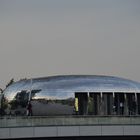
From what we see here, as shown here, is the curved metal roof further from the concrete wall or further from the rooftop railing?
the concrete wall

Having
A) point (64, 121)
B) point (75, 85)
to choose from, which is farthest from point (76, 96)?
point (64, 121)

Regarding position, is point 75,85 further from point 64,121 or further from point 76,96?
point 64,121

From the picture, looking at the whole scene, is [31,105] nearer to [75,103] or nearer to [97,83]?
[75,103]

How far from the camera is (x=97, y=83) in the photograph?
4744 cm

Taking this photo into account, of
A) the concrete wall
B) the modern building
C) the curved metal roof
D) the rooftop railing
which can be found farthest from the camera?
the curved metal roof

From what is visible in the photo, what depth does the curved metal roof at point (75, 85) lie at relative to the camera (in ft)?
151

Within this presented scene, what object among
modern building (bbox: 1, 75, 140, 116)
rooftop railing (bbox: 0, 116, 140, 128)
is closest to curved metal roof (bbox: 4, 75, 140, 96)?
modern building (bbox: 1, 75, 140, 116)

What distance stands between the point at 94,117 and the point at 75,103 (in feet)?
40.5

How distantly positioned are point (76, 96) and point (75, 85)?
95 centimetres

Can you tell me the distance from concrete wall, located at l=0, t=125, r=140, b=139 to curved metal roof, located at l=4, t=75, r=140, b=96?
523 inches

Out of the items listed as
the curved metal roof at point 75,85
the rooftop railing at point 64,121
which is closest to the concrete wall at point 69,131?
the rooftop railing at point 64,121

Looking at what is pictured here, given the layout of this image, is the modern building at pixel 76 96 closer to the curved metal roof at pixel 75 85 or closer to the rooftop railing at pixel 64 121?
the curved metal roof at pixel 75 85

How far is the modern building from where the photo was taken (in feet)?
144

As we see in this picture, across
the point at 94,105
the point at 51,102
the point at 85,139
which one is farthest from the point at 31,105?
the point at 85,139
